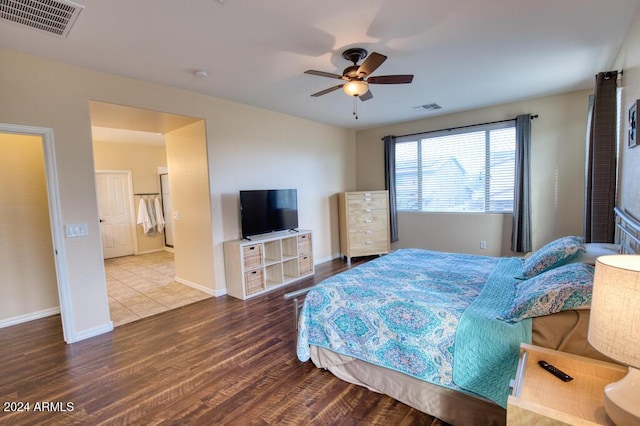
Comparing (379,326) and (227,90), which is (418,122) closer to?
(227,90)

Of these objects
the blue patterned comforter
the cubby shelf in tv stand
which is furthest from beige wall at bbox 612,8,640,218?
the cubby shelf in tv stand

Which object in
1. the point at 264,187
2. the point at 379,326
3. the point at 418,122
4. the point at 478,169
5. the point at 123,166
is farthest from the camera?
the point at 123,166

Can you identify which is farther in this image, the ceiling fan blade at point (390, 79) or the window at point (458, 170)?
the window at point (458, 170)

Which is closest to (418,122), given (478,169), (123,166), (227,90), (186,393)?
(478,169)

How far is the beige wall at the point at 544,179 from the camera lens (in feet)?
14.1

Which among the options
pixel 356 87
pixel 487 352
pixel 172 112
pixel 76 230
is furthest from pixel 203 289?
pixel 487 352

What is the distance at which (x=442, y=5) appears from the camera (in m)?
2.13

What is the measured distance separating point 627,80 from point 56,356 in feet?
18.6

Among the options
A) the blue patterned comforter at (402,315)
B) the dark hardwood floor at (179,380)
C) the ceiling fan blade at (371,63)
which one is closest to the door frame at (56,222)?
the dark hardwood floor at (179,380)

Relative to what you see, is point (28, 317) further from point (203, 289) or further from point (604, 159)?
point (604, 159)

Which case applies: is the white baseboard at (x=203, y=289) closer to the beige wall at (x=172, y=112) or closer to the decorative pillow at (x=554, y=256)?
the beige wall at (x=172, y=112)

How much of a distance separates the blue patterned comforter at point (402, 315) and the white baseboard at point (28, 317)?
3516 mm

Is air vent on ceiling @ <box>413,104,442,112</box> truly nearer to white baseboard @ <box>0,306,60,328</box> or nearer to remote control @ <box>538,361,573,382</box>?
remote control @ <box>538,361,573,382</box>

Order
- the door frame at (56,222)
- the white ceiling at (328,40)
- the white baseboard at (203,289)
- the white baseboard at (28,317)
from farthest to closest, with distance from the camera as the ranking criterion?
1. the white baseboard at (203,289)
2. the white baseboard at (28,317)
3. the door frame at (56,222)
4. the white ceiling at (328,40)
